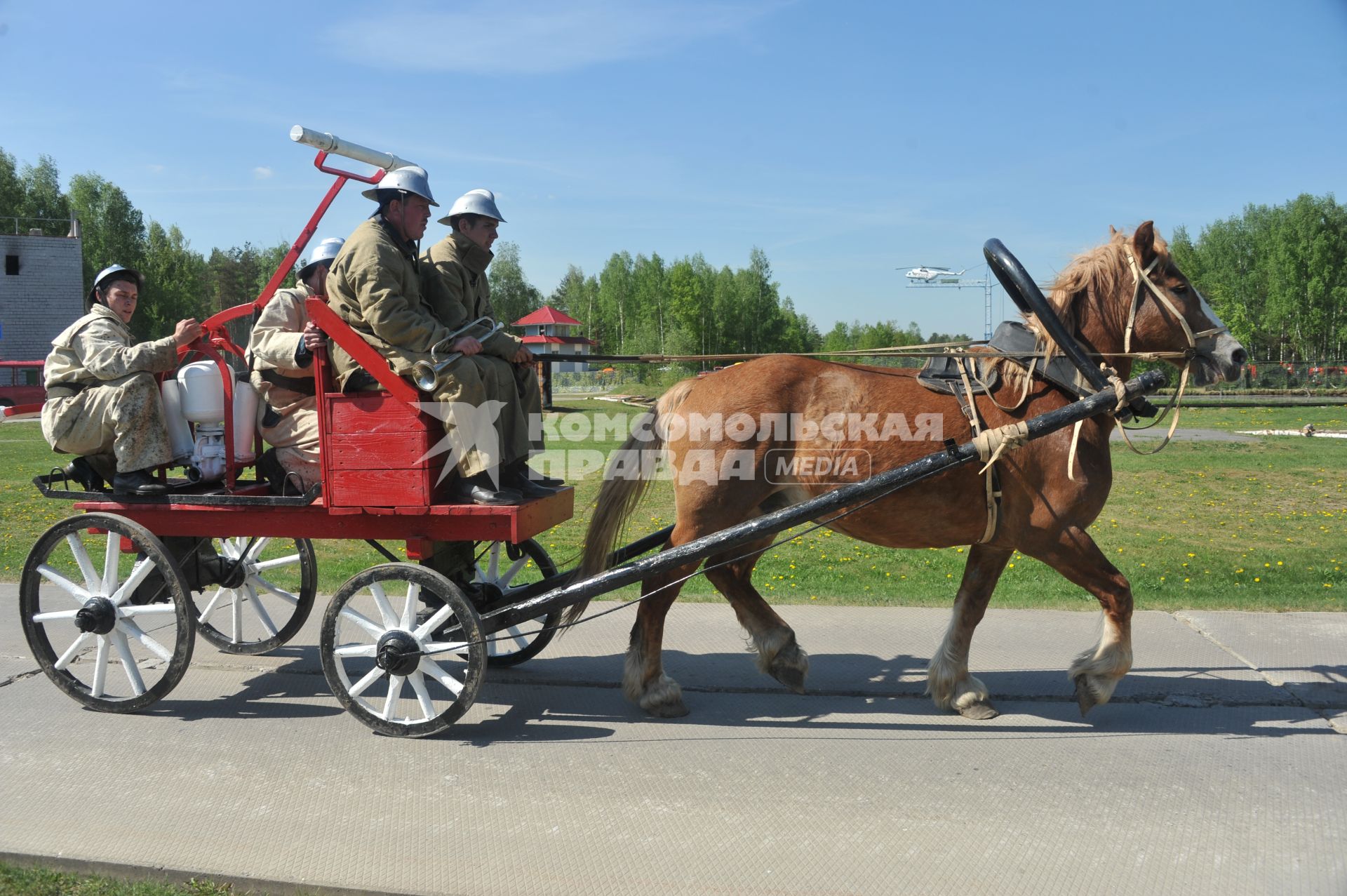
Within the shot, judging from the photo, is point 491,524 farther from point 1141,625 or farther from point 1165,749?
point 1141,625

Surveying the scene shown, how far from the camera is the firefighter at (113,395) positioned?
481cm

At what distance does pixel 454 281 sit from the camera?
5059mm

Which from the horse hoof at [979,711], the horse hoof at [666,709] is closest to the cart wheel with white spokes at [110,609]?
the horse hoof at [666,709]

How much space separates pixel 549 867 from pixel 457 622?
1.81 metres

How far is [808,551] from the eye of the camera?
9656 millimetres

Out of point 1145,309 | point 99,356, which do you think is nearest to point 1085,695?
point 1145,309

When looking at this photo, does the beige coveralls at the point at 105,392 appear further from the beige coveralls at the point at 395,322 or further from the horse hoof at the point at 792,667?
the horse hoof at the point at 792,667

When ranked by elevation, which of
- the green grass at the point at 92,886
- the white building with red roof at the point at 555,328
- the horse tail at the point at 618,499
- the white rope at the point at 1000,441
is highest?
the white building with red roof at the point at 555,328

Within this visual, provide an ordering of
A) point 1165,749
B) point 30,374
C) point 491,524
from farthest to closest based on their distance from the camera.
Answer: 1. point 30,374
2. point 491,524
3. point 1165,749

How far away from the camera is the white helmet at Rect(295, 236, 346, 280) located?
584 cm

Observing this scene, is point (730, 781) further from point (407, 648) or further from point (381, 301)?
point (381, 301)

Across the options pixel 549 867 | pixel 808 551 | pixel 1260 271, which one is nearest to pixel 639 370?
pixel 808 551

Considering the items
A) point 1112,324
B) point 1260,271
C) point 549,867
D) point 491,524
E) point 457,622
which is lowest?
point 549,867

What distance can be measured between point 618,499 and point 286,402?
191 cm
